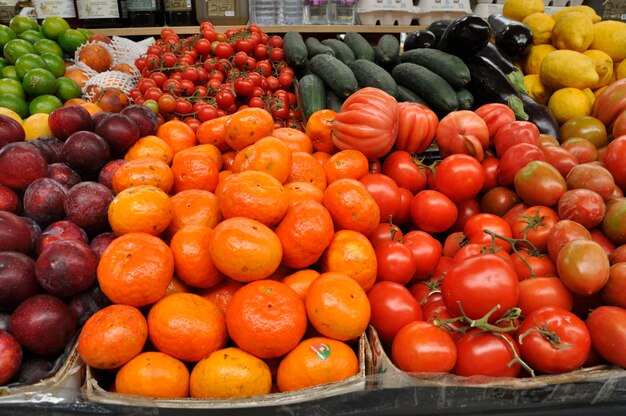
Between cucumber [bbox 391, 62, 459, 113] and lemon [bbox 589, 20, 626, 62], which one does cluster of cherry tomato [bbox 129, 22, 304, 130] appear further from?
lemon [bbox 589, 20, 626, 62]

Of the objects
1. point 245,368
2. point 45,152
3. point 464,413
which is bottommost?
point 464,413

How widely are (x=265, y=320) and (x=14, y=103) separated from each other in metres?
2.01

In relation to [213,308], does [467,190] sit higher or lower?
higher

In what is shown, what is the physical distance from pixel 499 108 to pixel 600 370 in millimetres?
1076

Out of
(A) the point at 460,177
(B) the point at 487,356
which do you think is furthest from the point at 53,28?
(B) the point at 487,356

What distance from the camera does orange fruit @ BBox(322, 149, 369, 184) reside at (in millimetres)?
1445

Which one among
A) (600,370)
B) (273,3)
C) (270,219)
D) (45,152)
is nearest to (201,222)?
(270,219)

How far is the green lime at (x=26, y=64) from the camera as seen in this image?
238 centimetres

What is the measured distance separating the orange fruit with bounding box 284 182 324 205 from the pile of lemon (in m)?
Answer: 1.55

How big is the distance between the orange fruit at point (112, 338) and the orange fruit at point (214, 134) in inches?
31.6

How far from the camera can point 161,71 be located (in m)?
2.77

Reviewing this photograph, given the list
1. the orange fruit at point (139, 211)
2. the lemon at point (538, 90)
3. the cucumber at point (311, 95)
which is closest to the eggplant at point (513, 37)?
the lemon at point (538, 90)

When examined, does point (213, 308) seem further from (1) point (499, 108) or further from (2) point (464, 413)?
(1) point (499, 108)

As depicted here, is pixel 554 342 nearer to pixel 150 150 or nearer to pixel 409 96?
pixel 150 150
